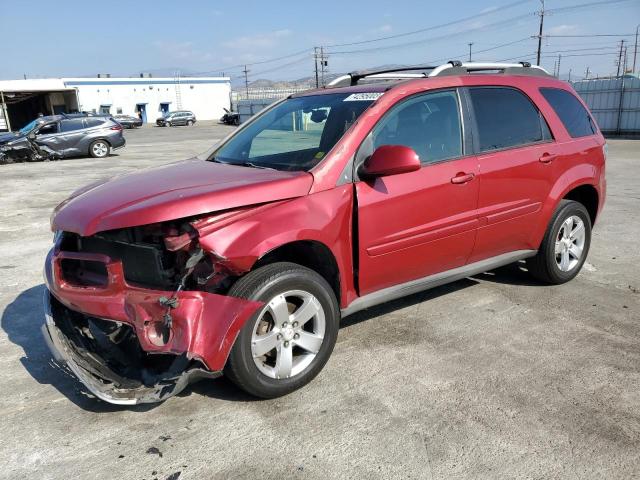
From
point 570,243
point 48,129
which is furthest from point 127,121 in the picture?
point 570,243

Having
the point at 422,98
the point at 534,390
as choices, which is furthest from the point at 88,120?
the point at 534,390

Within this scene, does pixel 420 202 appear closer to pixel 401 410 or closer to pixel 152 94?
pixel 401 410

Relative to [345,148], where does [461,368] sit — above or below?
below

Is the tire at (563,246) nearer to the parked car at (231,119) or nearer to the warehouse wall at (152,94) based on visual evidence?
the parked car at (231,119)

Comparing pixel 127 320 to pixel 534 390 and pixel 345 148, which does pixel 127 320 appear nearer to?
pixel 345 148

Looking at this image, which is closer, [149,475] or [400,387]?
[149,475]

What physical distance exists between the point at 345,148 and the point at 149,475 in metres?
2.17

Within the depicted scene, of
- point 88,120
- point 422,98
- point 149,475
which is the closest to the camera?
point 149,475

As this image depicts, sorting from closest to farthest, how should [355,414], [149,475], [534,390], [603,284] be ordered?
[149,475], [355,414], [534,390], [603,284]

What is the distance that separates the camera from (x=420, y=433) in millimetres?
2871

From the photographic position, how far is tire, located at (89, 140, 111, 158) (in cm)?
2002

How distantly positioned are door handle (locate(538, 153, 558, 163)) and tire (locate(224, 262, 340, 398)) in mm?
2331

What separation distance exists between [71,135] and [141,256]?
732 inches

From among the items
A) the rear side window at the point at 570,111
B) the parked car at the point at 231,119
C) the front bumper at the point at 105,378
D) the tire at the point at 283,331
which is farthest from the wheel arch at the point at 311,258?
the parked car at the point at 231,119
